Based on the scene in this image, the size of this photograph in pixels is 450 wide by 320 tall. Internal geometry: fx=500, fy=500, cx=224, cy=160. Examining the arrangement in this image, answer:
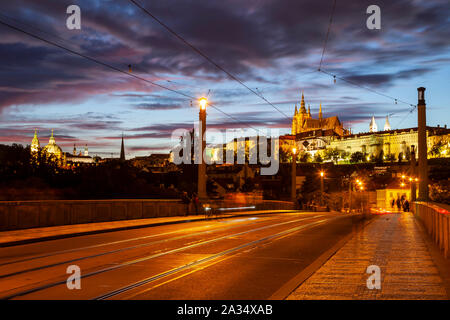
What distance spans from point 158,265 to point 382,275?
4.77 metres

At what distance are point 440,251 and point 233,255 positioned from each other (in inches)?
211

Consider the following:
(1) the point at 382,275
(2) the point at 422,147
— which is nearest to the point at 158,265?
(1) the point at 382,275

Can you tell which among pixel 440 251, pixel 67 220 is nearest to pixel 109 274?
pixel 440 251

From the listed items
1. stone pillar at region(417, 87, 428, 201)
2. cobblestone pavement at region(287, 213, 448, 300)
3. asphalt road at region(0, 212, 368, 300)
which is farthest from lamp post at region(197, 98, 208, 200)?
cobblestone pavement at region(287, 213, 448, 300)

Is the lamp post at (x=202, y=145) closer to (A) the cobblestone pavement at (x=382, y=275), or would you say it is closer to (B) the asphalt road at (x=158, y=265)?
(B) the asphalt road at (x=158, y=265)

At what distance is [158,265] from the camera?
439 inches

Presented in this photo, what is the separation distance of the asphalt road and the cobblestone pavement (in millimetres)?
734

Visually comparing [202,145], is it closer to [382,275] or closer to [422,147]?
[422,147]

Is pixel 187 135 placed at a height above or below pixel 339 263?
above

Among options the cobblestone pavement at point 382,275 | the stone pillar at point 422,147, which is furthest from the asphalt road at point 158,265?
the stone pillar at point 422,147

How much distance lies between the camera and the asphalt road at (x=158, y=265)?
8.25 metres
